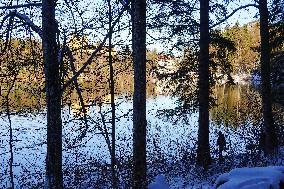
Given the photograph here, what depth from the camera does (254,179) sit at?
5359mm

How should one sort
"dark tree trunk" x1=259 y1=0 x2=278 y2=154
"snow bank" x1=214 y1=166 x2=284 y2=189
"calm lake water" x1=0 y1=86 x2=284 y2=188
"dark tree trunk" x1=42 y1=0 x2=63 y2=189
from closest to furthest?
1. "snow bank" x1=214 y1=166 x2=284 y2=189
2. "dark tree trunk" x1=42 y1=0 x2=63 y2=189
3. "dark tree trunk" x1=259 y1=0 x2=278 y2=154
4. "calm lake water" x1=0 y1=86 x2=284 y2=188

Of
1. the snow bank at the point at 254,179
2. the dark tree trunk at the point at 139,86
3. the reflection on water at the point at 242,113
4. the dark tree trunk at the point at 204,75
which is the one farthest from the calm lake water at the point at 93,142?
the snow bank at the point at 254,179

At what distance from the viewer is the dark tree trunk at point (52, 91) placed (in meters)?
5.45

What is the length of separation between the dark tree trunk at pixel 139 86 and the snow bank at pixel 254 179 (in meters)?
1.86

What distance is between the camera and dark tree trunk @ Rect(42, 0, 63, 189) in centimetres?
545

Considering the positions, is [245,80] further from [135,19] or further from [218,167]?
[135,19]

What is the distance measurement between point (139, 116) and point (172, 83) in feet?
26.3

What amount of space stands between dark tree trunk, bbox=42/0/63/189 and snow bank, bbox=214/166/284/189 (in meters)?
2.52

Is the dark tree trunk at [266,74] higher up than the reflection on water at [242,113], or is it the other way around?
the dark tree trunk at [266,74]

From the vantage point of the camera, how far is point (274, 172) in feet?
18.1

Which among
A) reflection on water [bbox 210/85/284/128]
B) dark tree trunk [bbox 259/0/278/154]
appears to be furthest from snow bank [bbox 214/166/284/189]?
reflection on water [bbox 210/85/284/128]

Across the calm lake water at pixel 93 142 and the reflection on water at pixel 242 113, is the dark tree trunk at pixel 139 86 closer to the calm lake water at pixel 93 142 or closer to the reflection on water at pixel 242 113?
the calm lake water at pixel 93 142

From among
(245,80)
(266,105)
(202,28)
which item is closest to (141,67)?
(202,28)

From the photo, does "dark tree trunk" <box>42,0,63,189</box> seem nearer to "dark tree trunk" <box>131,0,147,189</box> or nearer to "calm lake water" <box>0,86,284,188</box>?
"dark tree trunk" <box>131,0,147,189</box>
